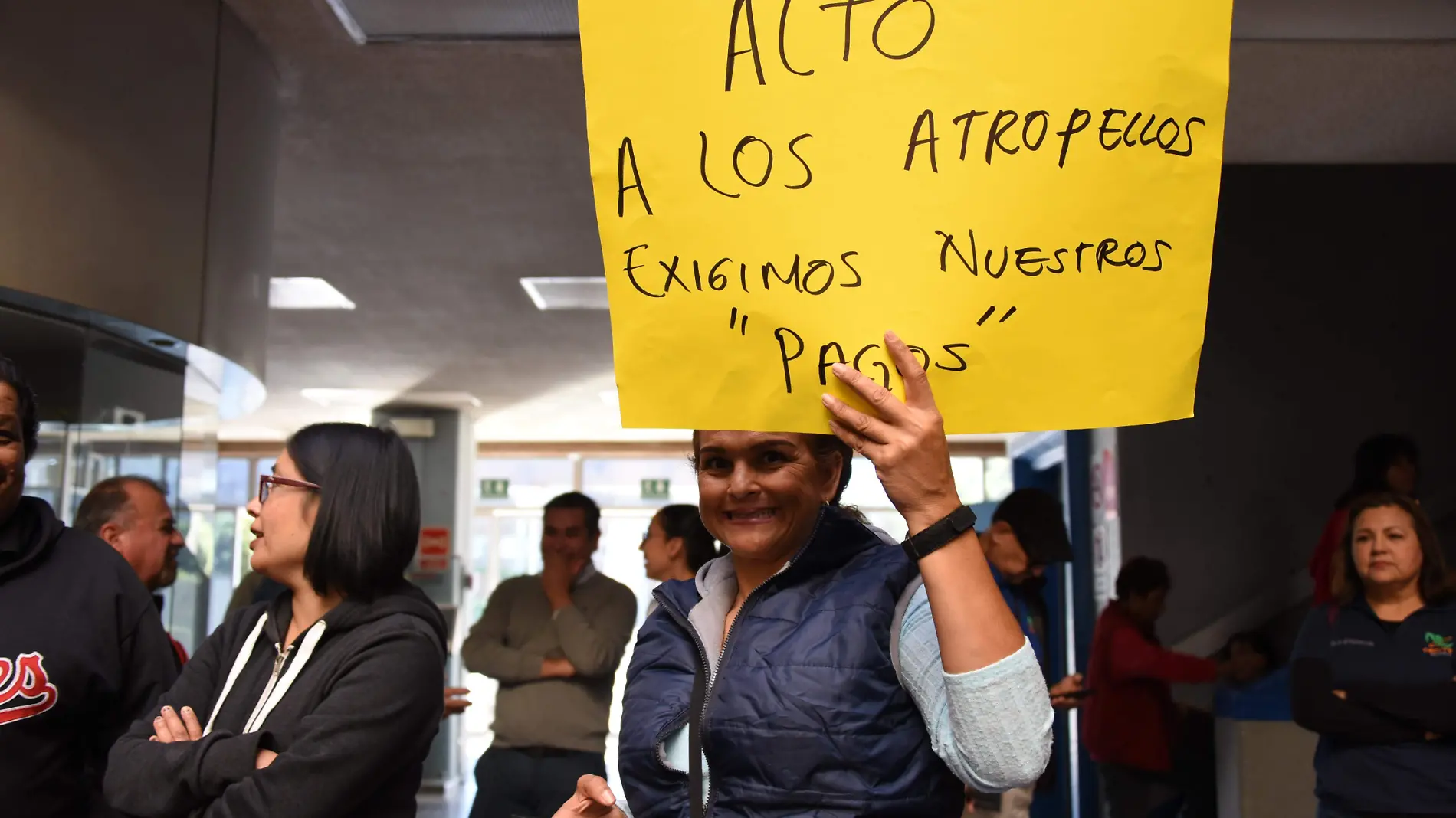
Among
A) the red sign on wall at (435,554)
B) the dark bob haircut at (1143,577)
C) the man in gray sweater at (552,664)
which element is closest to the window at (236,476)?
the red sign on wall at (435,554)

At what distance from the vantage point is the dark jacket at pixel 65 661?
177cm

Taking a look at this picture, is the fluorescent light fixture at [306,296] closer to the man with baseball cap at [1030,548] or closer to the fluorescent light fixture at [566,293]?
the fluorescent light fixture at [566,293]

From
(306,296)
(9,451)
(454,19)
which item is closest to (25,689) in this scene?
(9,451)

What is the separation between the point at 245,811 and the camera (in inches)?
57.6

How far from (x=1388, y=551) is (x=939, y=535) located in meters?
2.23

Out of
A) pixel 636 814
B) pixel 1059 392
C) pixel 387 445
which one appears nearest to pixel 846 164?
pixel 1059 392

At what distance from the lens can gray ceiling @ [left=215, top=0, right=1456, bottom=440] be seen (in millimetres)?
3898

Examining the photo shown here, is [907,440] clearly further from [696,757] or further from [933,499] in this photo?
[696,757]

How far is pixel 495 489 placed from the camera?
14.2 metres

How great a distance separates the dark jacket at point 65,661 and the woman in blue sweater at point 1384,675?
2384 mm

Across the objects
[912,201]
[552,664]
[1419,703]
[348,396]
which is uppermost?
[348,396]

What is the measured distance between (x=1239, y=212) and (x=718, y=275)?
16.5 ft

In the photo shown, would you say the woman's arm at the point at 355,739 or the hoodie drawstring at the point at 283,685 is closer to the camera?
the woman's arm at the point at 355,739

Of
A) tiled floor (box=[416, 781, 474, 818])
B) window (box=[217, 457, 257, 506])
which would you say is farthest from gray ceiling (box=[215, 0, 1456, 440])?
window (box=[217, 457, 257, 506])
